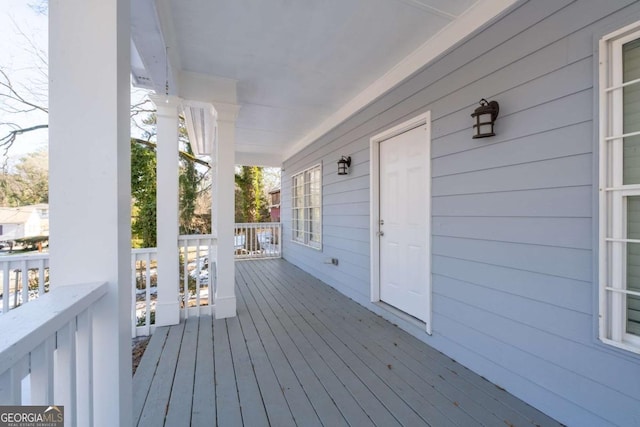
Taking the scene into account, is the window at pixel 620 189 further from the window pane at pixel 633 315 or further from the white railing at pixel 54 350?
the white railing at pixel 54 350

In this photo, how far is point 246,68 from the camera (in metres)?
3.15

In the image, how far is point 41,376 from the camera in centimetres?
83

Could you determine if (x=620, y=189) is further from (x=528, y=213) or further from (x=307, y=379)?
(x=307, y=379)

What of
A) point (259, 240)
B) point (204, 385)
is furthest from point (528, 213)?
point (259, 240)

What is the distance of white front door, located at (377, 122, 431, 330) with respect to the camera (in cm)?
287

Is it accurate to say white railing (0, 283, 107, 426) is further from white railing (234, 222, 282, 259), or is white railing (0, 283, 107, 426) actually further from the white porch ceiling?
white railing (234, 222, 282, 259)

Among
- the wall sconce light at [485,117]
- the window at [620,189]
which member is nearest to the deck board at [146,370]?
the window at [620,189]

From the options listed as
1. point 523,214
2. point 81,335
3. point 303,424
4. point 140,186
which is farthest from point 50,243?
point 140,186

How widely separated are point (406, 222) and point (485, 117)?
1.35 metres

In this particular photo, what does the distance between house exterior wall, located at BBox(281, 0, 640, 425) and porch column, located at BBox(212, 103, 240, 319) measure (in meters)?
2.10

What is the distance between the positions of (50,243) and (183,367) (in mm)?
1727

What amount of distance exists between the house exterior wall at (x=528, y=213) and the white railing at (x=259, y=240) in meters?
5.70

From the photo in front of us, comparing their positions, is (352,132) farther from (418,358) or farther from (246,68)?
(418,358)

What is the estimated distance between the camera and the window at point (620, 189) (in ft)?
4.81
